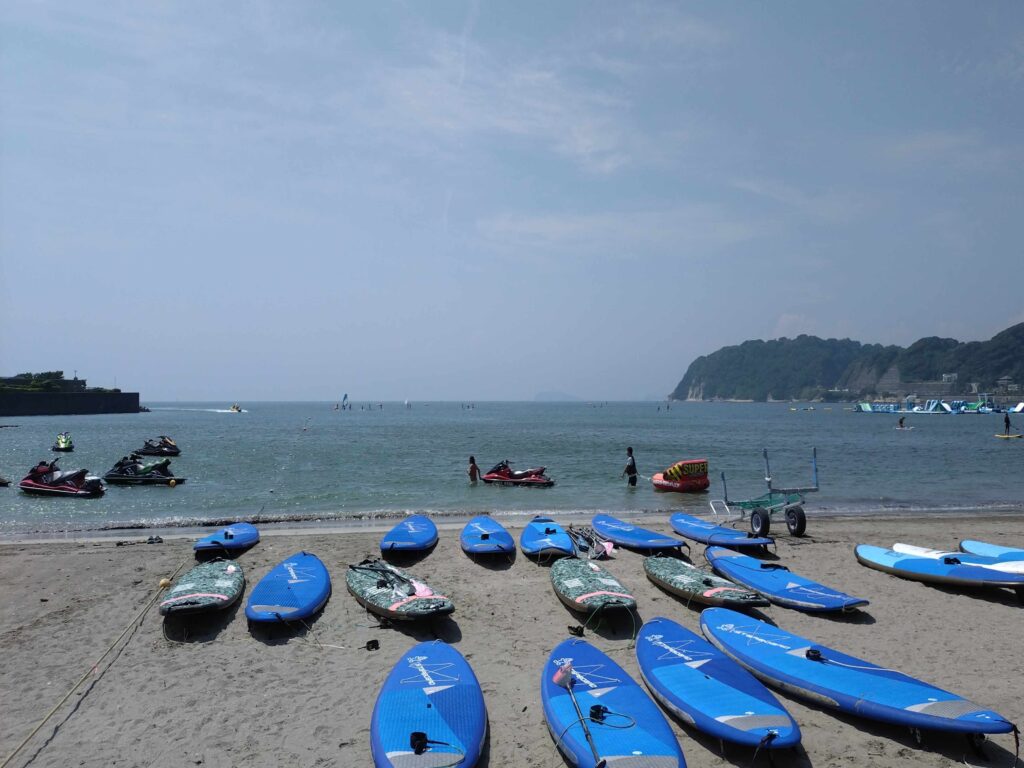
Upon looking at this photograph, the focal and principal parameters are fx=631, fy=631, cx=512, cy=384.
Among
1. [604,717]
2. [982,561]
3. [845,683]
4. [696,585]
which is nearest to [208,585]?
[604,717]

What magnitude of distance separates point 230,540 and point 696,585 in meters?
9.43

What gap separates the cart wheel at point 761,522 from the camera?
14.0 meters

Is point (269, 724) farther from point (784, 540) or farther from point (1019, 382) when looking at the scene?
point (1019, 382)

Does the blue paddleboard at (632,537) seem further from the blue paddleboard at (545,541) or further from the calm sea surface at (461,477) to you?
the calm sea surface at (461,477)

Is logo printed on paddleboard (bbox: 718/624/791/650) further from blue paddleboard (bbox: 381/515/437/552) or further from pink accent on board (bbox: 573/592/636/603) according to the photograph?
blue paddleboard (bbox: 381/515/437/552)

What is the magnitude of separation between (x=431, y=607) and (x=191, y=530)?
1115cm

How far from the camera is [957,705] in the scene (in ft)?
19.6

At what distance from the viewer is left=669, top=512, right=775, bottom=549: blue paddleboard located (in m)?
12.9

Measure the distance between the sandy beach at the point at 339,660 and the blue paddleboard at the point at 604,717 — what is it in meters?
0.30

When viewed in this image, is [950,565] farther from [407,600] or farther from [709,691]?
[407,600]

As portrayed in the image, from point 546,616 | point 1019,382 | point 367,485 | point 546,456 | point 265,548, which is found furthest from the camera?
point 1019,382

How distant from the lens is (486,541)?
1287 cm

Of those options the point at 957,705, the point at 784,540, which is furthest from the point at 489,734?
the point at 784,540

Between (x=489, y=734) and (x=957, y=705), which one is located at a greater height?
(x=957, y=705)
